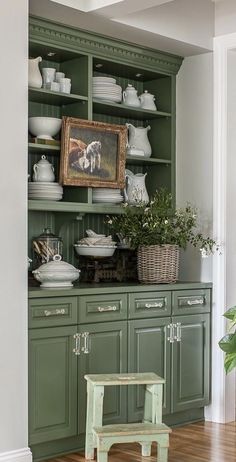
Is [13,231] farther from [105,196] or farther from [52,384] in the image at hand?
[105,196]

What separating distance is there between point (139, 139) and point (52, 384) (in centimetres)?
199

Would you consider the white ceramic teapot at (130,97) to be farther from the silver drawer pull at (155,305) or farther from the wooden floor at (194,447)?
the wooden floor at (194,447)

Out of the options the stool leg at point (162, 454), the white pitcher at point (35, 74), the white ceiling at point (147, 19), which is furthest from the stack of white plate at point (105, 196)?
the stool leg at point (162, 454)

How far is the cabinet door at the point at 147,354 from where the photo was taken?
4.87 meters

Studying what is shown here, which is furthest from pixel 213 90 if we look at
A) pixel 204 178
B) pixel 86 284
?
pixel 86 284

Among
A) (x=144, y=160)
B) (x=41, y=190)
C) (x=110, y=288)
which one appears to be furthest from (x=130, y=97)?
(x=110, y=288)

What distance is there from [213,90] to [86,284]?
1707mm

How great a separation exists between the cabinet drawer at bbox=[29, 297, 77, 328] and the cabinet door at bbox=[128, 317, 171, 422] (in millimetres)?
532

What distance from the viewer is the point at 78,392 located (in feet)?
14.9

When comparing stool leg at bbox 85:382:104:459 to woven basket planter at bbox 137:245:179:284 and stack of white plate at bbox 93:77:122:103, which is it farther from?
stack of white plate at bbox 93:77:122:103

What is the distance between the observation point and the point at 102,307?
184 inches

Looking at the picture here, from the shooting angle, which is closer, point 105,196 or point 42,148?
point 42,148

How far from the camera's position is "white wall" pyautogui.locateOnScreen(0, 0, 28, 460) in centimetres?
412

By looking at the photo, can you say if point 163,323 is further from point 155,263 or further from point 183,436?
point 183,436
